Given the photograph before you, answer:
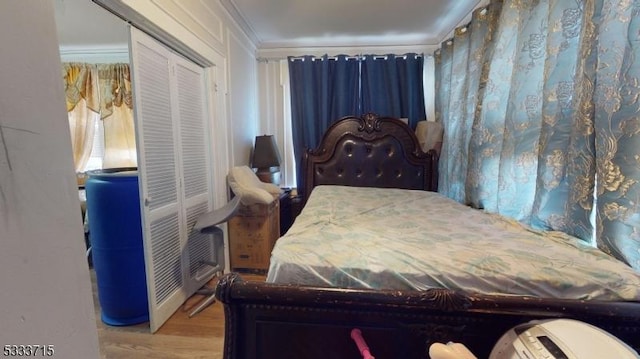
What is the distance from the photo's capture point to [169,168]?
1.98 meters

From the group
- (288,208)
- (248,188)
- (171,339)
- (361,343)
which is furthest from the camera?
(288,208)

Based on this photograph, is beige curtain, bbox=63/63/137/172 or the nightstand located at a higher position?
beige curtain, bbox=63/63/137/172

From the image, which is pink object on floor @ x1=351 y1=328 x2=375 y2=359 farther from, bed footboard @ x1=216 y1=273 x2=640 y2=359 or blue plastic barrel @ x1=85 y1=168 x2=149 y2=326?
blue plastic barrel @ x1=85 y1=168 x2=149 y2=326

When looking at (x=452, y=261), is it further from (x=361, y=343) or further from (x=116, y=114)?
(x=116, y=114)

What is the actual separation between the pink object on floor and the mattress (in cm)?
14

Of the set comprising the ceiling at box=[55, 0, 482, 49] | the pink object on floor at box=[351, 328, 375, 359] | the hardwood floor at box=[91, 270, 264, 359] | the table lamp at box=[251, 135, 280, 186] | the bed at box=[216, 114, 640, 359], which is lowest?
the hardwood floor at box=[91, 270, 264, 359]

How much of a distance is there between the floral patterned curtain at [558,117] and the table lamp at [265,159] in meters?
1.94

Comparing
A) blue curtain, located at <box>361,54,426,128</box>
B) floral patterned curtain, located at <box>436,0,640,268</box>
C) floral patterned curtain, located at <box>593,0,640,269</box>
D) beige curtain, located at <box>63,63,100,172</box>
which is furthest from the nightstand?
beige curtain, located at <box>63,63,100,172</box>

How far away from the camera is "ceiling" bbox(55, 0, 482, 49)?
2533mm

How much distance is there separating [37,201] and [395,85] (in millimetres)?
3327

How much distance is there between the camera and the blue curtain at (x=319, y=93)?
3.36m

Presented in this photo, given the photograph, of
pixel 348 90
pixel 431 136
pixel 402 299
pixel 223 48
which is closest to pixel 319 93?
pixel 348 90

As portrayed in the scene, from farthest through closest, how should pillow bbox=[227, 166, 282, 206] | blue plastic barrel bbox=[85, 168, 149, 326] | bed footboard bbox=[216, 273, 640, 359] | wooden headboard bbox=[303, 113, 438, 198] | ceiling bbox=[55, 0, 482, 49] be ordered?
wooden headboard bbox=[303, 113, 438, 198]
ceiling bbox=[55, 0, 482, 49]
pillow bbox=[227, 166, 282, 206]
blue plastic barrel bbox=[85, 168, 149, 326]
bed footboard bbox=[216, 273, 640, 359]

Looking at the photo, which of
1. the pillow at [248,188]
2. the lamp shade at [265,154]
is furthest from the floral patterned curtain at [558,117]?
the lamp shade at [265,154]
